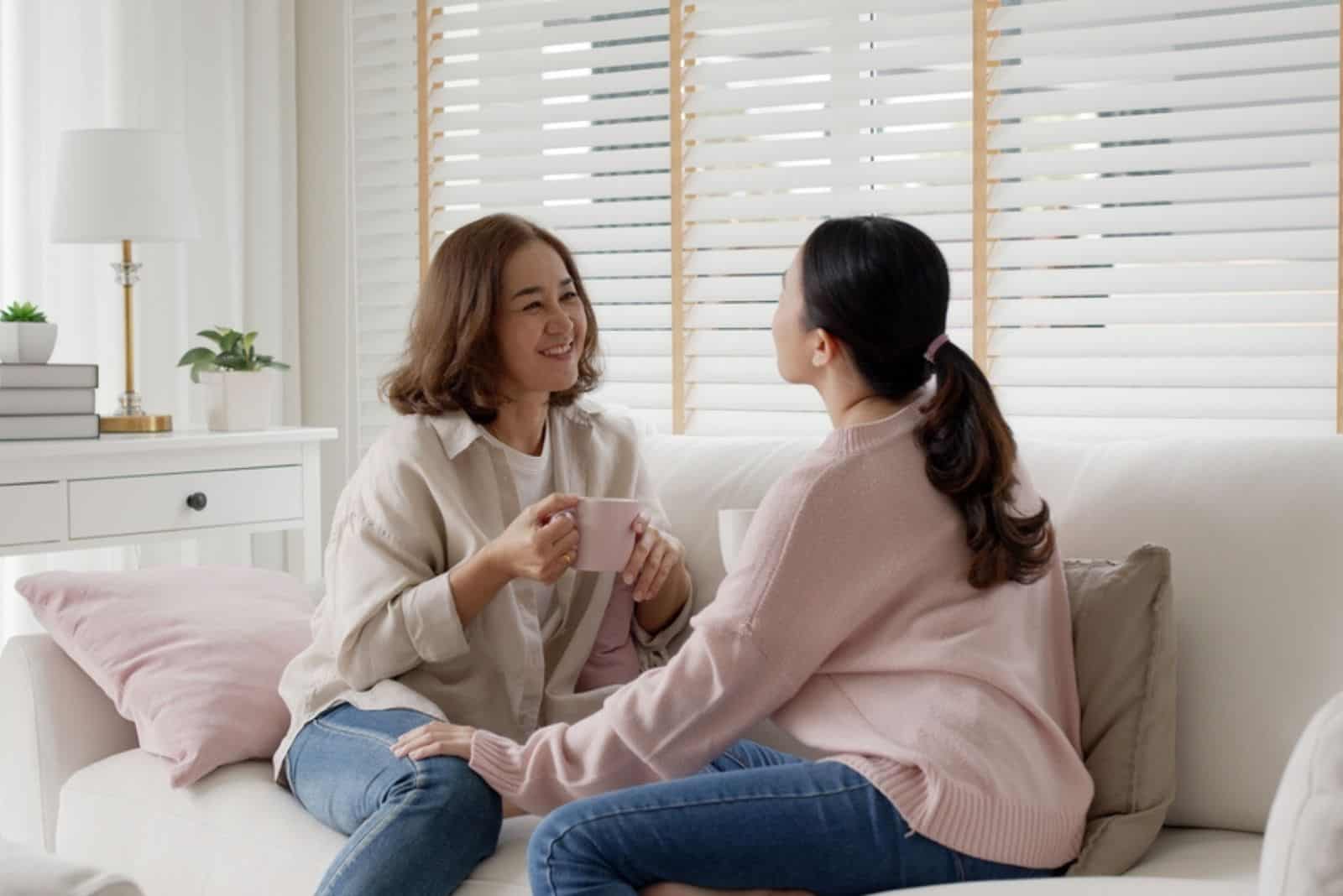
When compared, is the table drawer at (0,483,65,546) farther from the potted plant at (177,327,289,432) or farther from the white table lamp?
the potted plant at (177,327,289,432)

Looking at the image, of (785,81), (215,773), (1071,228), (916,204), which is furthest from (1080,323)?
(215,773)

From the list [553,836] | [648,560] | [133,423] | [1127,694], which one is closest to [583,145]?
[133,423]

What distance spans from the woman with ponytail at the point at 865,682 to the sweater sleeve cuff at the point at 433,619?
0.20m

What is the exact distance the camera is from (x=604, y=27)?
3.28m

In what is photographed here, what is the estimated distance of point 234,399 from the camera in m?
3.03

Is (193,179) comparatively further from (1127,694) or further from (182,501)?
(1127,694)

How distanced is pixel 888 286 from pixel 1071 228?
127 centimetres

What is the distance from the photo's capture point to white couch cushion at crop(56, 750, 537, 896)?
5.95ft

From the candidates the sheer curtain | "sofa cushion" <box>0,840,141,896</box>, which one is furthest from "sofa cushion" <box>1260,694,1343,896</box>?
the sheer curtain

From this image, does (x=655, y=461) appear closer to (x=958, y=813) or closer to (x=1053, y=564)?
(x=1053, y=564)

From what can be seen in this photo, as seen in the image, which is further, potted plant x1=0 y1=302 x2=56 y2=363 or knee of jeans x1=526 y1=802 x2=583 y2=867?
potted plant x1=0 y1=302 x2=56 y2=363

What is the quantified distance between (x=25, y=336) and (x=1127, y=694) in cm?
197

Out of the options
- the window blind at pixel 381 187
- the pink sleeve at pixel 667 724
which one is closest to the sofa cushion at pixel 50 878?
the pink sleeve at pixel 667 724

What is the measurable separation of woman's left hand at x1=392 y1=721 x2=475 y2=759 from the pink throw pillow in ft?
1.21
